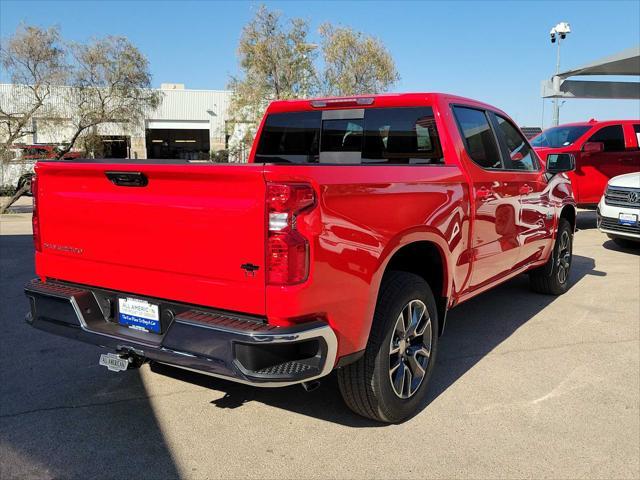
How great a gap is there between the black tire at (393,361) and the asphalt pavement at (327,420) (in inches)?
6.4

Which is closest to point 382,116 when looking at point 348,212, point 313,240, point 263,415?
→ point 348,212

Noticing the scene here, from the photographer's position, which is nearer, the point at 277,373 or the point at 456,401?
the point at 277,373

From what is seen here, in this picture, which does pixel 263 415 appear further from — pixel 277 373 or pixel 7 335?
pixel 7 335

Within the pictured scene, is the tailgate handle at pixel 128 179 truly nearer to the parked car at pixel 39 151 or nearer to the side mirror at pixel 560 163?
the side mirror at pixel 560 163

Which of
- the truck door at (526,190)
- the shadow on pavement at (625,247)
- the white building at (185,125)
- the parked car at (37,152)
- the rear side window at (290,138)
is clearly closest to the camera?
the rear side window at (290,138)

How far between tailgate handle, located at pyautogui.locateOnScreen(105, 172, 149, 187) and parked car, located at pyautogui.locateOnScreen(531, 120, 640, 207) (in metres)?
10.0

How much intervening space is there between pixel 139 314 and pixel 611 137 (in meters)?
11.6

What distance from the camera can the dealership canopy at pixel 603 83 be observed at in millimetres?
14267

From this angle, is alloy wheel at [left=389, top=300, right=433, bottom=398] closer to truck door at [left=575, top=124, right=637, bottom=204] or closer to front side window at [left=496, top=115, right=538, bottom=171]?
front side window at [left=496, top=115, right=538, bottom=171]

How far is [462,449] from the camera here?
10.1ft

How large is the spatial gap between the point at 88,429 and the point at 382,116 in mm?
2884

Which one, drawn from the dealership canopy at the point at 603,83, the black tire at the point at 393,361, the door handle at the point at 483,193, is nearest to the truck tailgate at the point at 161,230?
the black tire at the point at 393,361

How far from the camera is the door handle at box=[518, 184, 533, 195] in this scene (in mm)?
4886

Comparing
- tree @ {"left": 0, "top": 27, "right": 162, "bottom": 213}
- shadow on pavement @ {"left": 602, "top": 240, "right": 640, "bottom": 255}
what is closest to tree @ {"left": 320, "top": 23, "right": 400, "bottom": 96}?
tree @ {"left": 0, "top": 27, "right": 162, "bottom": 213}
